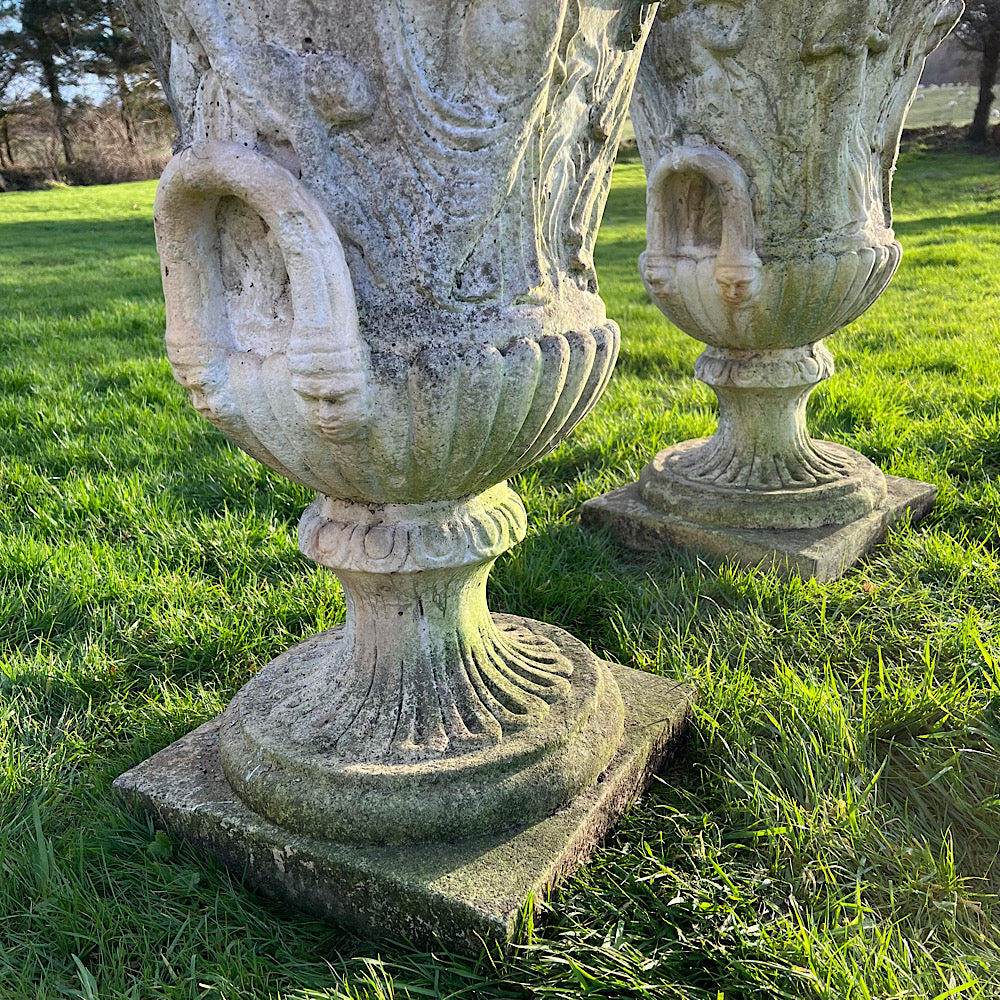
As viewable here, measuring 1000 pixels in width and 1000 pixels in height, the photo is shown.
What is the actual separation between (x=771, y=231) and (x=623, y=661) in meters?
1.31

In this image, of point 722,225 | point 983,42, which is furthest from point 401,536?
point 983,42

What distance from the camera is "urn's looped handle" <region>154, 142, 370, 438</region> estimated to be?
4.59 ft

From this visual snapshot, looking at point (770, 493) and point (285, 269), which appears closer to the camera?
point (285, 269)

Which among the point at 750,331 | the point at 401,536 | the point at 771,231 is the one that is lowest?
the point at 401,536

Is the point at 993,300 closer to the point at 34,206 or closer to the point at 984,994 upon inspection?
the point at 984,994

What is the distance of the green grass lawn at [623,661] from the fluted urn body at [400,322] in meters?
0.24

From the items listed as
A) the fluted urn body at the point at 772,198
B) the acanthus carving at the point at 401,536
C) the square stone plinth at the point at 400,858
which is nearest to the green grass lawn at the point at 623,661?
the square stone plinth at the point at 400,858

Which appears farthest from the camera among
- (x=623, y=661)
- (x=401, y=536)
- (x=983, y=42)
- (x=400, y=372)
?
(x=983, y=42)

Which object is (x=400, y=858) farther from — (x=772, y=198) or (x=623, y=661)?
(x=772, y=198)

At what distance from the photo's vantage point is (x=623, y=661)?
7.93ft

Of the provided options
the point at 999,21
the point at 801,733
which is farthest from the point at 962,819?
the point at 999,21

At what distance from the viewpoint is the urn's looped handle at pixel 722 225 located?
2.56m

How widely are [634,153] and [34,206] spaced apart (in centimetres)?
1363

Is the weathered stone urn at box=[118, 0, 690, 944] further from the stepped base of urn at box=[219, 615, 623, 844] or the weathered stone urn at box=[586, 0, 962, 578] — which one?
the weathered stone urn at box=[586, 0, 962, 578]
